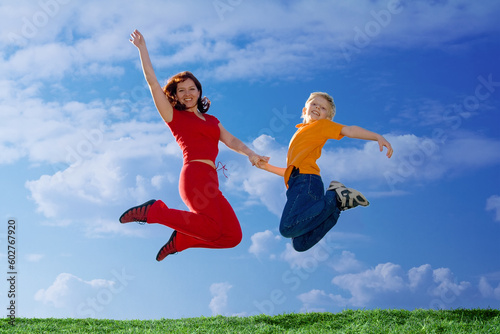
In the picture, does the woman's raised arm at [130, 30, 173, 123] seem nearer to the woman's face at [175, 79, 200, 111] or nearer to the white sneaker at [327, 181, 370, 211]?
the woman's face at [175, 79, 200, 111]

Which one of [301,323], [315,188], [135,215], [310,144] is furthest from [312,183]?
[301,323]

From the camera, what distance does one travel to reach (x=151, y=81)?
4.80m

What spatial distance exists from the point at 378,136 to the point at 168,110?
2.16 meters

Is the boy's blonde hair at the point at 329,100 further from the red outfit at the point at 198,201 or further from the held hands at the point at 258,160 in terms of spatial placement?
the red outfit at the point at 198,201

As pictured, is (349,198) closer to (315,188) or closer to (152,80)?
(315,188)

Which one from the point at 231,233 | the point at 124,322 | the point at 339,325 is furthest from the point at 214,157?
the point at 124,322

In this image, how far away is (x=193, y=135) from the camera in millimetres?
5164

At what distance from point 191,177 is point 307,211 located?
4.04 ft

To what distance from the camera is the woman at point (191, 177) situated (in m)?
4.75

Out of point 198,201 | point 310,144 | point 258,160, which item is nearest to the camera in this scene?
point 198,201

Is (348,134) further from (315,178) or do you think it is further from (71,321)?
(71,321)

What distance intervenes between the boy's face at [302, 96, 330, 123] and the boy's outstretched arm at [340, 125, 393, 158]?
494 millimetres

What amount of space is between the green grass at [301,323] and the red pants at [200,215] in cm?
319

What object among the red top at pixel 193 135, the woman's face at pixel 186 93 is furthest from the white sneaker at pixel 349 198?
the woman's face at pixel 186 93
